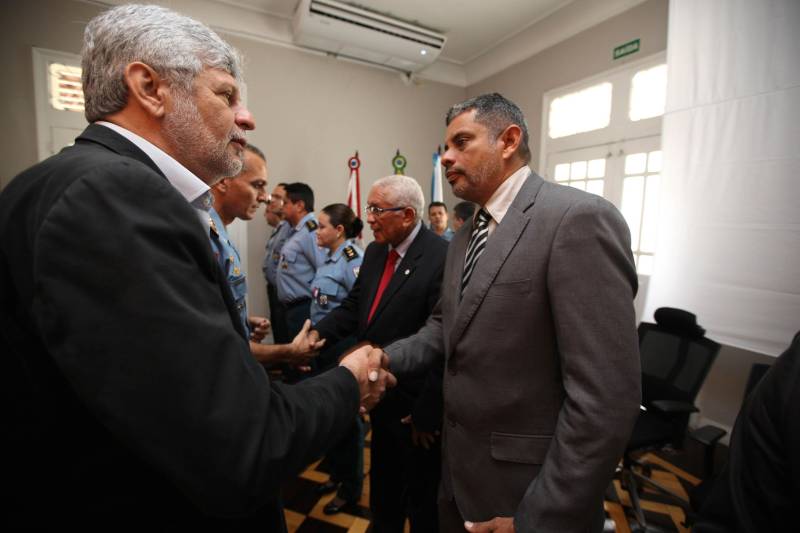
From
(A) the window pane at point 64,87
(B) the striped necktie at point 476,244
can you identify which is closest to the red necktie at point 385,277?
(B) the striped necktie at point 476,244

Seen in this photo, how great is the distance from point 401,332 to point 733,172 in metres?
2.48

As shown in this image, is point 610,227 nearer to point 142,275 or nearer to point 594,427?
point 594,427

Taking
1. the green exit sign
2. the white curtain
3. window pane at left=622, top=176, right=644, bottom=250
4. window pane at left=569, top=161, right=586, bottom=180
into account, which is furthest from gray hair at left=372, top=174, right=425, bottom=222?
the green exit sign

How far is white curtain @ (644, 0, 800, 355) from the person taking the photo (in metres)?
2.23

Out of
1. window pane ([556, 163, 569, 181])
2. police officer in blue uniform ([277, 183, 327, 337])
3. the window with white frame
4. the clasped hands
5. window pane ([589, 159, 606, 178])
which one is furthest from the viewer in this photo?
window pane ([556, 163, 569, 181])

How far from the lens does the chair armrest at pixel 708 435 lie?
1738mm

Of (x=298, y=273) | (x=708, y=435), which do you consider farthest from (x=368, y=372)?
(x=298, y=273)

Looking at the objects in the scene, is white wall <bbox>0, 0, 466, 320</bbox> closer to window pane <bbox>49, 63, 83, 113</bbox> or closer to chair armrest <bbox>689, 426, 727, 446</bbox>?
window pane <bbox>49, 63, 83, 113</bbox>

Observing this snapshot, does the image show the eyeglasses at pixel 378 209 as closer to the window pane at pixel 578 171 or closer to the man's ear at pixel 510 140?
the man's ear at pixel 510 140

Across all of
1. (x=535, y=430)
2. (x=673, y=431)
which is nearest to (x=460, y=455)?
(x=535, y=430)

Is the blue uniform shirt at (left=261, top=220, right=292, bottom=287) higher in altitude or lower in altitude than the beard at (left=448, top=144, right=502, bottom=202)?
lower

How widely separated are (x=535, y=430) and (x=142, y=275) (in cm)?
94

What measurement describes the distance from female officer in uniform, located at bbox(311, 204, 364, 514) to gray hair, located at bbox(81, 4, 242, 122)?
1.80 m

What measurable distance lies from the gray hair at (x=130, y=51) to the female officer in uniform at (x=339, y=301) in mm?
1799
